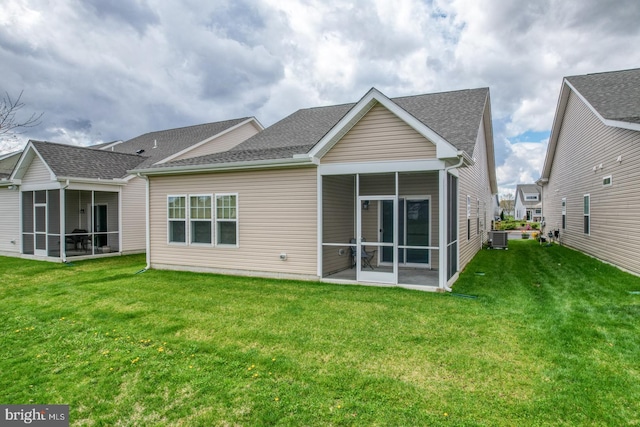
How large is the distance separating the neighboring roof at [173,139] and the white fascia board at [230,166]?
5.83 metres

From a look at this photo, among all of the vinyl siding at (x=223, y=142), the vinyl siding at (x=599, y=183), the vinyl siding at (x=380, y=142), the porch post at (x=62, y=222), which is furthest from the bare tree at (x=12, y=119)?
the vinyl siding at (x=599, y=183)

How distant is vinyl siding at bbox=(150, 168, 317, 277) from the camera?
8.56m

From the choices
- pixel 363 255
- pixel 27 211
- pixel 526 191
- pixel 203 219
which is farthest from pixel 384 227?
pixel 526 191

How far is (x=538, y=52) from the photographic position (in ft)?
44.4

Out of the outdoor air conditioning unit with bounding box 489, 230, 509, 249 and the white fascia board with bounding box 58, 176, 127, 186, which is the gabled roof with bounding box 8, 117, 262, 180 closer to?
the white fascia board with bounding box 58, 176, 127, 186

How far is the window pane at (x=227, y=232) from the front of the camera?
31.3 feet

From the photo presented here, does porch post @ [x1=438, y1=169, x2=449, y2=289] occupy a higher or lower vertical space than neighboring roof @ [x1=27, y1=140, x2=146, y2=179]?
lower

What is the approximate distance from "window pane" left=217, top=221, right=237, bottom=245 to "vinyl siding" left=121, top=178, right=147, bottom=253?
7.01 metres

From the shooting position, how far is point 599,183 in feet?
36.0

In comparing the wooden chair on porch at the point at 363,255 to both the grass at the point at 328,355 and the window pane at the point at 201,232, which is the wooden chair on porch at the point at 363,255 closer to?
the grass at the point at 328,355

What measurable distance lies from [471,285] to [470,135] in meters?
4.23

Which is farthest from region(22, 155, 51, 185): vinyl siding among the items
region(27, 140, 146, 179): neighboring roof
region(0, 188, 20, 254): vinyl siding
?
region(0, 188, 20, 254): vinyl siding

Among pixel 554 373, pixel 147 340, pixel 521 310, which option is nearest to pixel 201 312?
pixel 147 340

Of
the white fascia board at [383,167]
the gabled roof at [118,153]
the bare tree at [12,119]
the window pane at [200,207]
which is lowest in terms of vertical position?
the window pane at [200,207]
